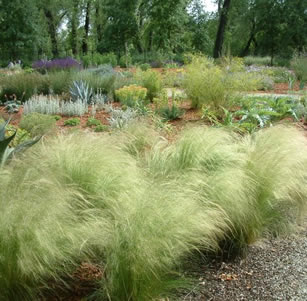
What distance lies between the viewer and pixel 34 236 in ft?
6.43

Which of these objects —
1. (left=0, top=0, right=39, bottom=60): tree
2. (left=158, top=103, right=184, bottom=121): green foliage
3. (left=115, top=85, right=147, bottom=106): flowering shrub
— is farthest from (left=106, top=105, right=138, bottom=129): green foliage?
(left=0, top=0, right=39, bottom=60): tree

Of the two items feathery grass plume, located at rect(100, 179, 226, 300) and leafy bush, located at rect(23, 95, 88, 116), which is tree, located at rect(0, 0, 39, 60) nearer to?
leafy bush, located at rect(23, 95, 88, 116)

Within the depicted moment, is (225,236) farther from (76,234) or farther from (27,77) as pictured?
(27,77)

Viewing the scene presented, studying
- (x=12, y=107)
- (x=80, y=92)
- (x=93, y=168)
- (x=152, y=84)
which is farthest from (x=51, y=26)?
(x=93, y=168)

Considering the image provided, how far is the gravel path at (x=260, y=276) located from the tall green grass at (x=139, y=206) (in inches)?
5.6

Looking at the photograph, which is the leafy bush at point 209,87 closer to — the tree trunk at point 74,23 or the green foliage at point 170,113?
the green foliage at point 170,113

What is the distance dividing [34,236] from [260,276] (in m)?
1.57

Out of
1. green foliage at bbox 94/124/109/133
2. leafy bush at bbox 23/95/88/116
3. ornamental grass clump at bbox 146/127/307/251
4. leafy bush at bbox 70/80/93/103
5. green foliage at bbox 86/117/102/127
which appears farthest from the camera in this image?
leafy bush at bbox 70/80/93/103

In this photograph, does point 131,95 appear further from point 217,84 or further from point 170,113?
point 217,84

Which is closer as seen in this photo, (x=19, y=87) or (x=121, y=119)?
(x=121, y=119)

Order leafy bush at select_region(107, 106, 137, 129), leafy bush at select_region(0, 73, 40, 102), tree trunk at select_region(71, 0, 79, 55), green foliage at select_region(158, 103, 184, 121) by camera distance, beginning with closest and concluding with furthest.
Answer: leafy bush at select_region(107, 106, 137, 129) < green foliage at select_region(158, 103, 184, 121) < leafy bush at select_region(0, 73, 40, 102) < tree trunk at select_region(71, 0, 79, 55)

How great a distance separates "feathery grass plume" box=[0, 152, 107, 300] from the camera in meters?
1.94

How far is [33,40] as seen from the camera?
2369 centimetres

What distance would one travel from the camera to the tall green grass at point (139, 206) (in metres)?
2.02
